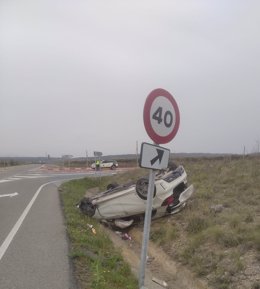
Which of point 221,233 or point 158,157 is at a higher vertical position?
point 158,157

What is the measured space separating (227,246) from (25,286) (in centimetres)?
457

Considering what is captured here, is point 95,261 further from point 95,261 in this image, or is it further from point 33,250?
point 33,250

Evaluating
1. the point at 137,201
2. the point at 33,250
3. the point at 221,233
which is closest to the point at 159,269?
the point at 221,233

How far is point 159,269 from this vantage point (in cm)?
1011

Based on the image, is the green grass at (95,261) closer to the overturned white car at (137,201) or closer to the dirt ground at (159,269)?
the dirt ground at (159,269)

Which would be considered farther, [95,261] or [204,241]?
[204,241]

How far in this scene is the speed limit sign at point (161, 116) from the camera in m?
6.16

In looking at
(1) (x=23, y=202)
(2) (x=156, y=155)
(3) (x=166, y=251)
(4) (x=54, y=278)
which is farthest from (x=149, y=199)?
(1) (x=23, y=202)

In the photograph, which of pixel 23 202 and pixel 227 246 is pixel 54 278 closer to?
pixel 227 246

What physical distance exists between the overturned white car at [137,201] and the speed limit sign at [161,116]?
22.1 ft

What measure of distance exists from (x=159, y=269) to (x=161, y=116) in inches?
189

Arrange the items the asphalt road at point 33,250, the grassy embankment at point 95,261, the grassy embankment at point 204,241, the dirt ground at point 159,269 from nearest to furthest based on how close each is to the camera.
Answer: the asphalt road at point 33,250
the grassy embankment at point 95,261
the grassy embankment at point 204,241
the dirt ground at point 159,269

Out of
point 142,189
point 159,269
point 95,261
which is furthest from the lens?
point 142,189

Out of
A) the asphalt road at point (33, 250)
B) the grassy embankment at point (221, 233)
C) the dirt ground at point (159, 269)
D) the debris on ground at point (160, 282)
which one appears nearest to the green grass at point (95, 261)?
the asphalt road at point (33, 250)
